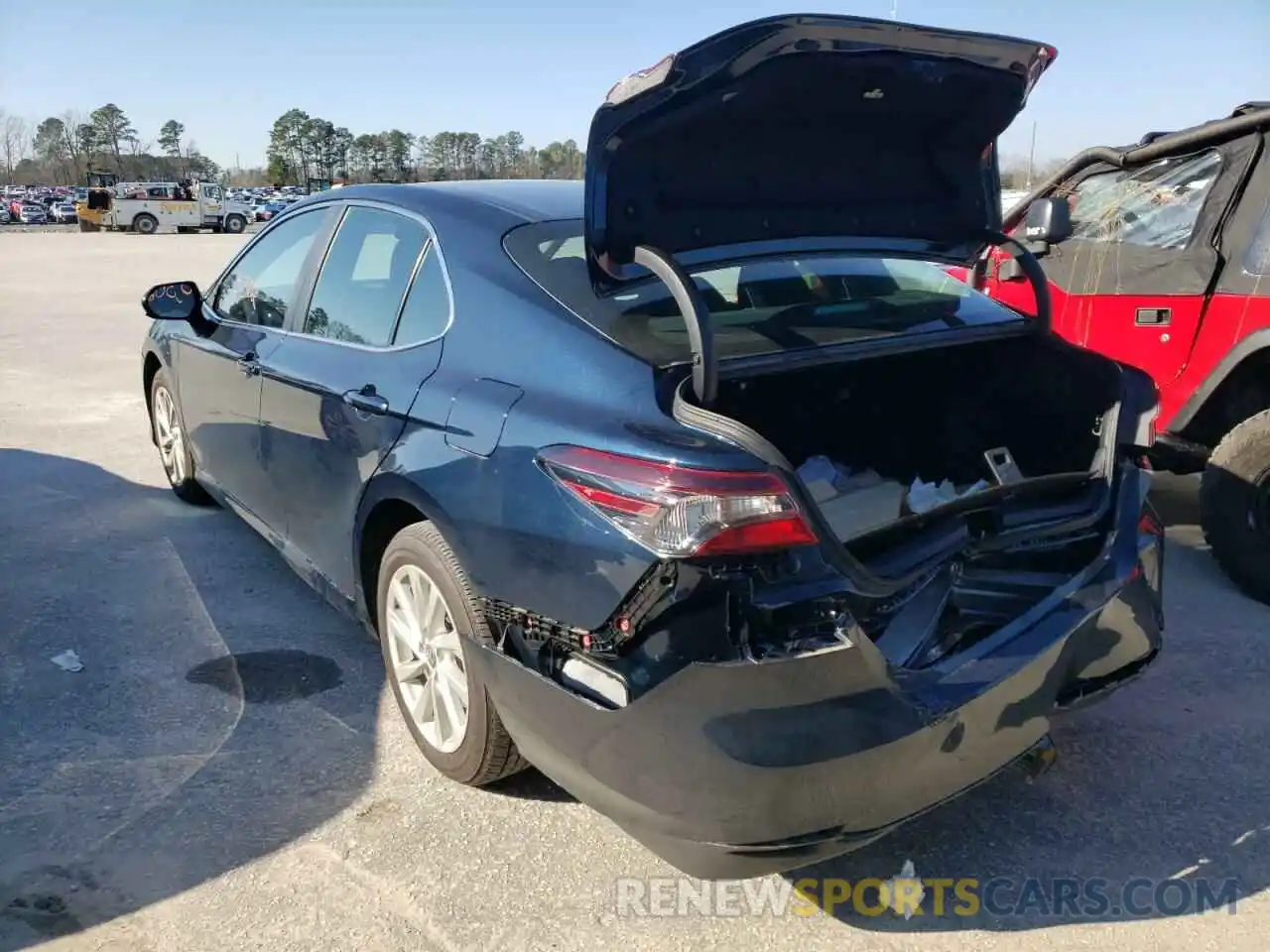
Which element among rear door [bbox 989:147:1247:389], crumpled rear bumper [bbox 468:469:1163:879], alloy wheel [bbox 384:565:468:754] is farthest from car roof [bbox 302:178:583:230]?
rear door [bbox 989:147:1247:389]

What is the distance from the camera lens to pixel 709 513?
2.08 meters

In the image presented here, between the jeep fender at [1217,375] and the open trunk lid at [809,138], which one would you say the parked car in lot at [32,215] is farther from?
the open trunk lid at [809,138]

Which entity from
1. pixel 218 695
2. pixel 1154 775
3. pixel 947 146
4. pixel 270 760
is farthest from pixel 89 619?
pixel 1154 775

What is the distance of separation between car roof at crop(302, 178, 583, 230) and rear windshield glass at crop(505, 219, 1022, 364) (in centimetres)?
11

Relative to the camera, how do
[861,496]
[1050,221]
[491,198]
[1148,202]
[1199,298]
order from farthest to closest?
[1148,202]
[1199,298]
[1050,221]
[491,198]
[861,496]

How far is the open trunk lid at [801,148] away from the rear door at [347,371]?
722 millimetres

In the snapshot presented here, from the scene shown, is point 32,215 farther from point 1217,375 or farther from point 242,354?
point 1217,375

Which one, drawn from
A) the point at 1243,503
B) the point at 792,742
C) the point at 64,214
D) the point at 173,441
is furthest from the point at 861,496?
the point at 64,214

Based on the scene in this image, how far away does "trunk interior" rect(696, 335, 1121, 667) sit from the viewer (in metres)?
2.42

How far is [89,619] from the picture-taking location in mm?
4141

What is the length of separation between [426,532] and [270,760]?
3.13 ft

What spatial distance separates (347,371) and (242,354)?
1.08 m

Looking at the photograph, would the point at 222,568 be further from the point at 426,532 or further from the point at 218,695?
A: the point at 426,532

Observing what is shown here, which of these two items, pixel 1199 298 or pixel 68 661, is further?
pixel 1199 298
